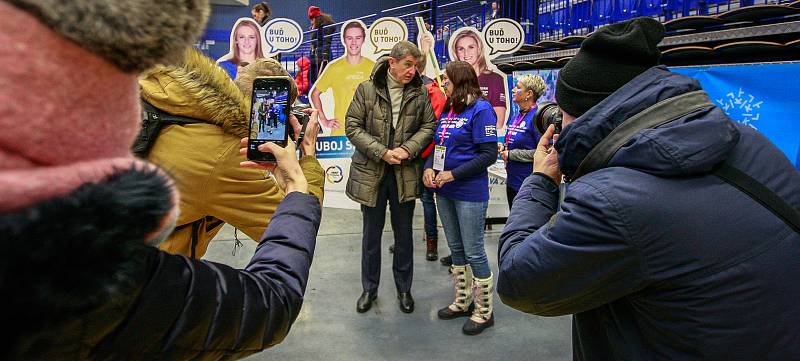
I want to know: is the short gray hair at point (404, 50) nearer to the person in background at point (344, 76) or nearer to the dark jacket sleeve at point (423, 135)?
the dark jacket sleeve at point (423, 135)

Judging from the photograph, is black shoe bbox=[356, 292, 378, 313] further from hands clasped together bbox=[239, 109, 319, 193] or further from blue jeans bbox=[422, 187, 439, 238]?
hands clasped together bbox=[239, 109, 319, 193]

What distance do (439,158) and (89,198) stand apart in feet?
9.40

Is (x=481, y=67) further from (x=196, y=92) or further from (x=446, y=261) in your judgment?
(x=196, y=92)

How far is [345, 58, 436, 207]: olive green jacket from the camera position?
Result: 3420mm

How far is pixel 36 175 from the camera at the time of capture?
548 millimetres

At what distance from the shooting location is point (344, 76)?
223 inches

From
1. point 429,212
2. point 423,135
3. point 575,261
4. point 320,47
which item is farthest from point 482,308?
point 320,47

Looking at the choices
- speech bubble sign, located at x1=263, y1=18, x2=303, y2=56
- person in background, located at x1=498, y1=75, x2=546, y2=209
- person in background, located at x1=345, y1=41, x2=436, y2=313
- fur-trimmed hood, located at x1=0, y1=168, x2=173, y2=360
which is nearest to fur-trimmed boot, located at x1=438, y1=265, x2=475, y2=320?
person in background, located at x1=345, y1=41, x2=436, y2=313

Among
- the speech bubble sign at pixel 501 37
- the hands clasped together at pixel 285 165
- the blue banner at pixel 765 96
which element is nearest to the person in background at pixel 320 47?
the speech bubble sign at pixel 501 37

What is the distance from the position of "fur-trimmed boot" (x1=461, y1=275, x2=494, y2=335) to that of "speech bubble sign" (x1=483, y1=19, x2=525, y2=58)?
2964mm

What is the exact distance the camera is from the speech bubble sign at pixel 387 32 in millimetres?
5516

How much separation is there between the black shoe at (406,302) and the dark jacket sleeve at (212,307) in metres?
2.73

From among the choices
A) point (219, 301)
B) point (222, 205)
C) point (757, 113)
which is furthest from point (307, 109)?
point (757, 113)

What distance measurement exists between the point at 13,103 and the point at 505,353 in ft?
9.57
